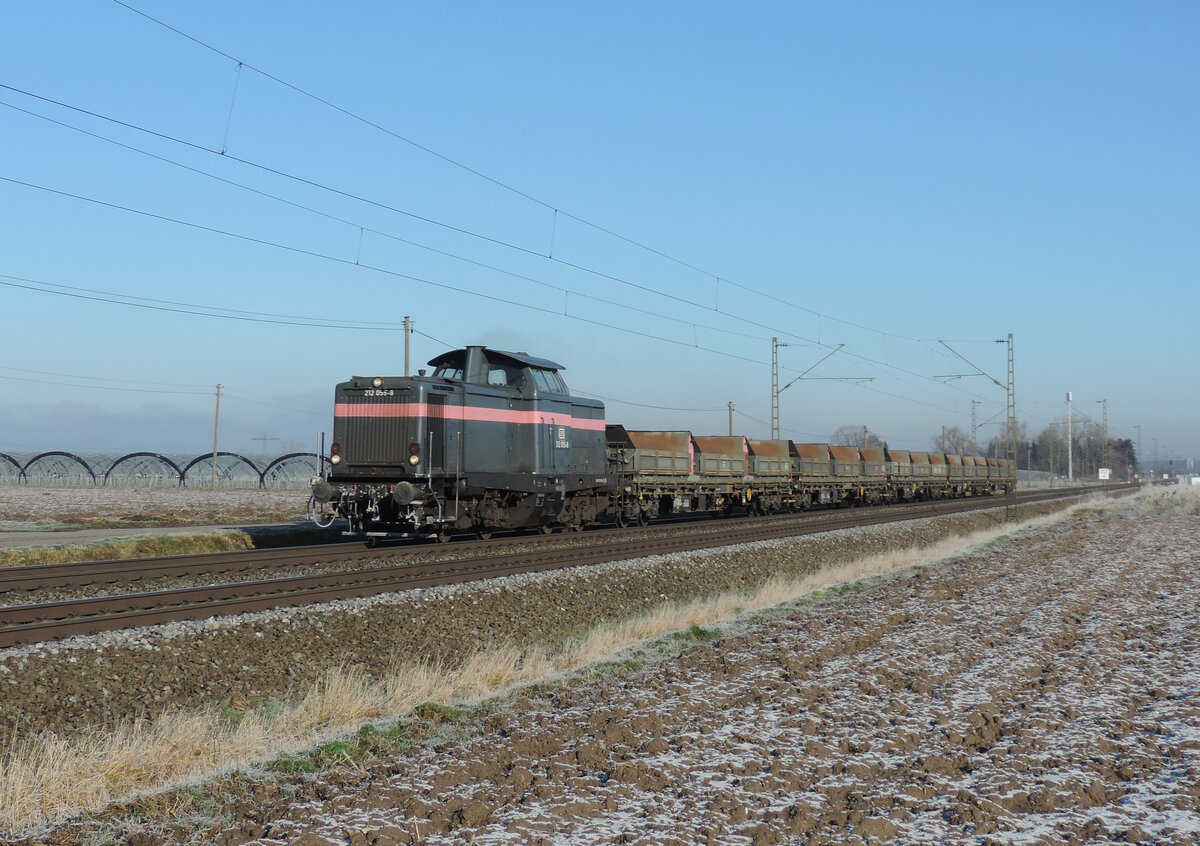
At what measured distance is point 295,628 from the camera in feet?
37.4

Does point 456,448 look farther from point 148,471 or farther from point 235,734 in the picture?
point 148,471

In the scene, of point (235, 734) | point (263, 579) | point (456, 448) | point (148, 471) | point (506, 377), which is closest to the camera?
point (235, 734)

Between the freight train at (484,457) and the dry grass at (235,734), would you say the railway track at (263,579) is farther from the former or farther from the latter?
the dry grass at (235,734)

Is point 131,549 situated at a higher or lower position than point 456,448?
lower

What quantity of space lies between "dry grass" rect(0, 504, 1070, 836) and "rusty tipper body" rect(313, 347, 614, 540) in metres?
8.15

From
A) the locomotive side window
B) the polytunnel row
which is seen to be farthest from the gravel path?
the polytunnel row

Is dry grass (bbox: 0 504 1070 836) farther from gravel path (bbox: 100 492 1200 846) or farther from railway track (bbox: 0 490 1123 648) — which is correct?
railway track (bbox: 0 490 1123 648)

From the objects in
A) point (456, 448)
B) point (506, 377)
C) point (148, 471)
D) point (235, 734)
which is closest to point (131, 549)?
point (456, 448)

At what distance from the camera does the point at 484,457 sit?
70.4 feet

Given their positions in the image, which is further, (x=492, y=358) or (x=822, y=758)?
(x=492, y=358)

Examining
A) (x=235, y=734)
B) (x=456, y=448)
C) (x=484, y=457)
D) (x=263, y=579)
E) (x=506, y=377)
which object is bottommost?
(x=235, y=734)

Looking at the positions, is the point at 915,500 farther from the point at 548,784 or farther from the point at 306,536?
the point at 548,784

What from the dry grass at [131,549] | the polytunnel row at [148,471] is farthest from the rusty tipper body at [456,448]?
the polytunnel row at [148,471]

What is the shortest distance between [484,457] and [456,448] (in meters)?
1.12
